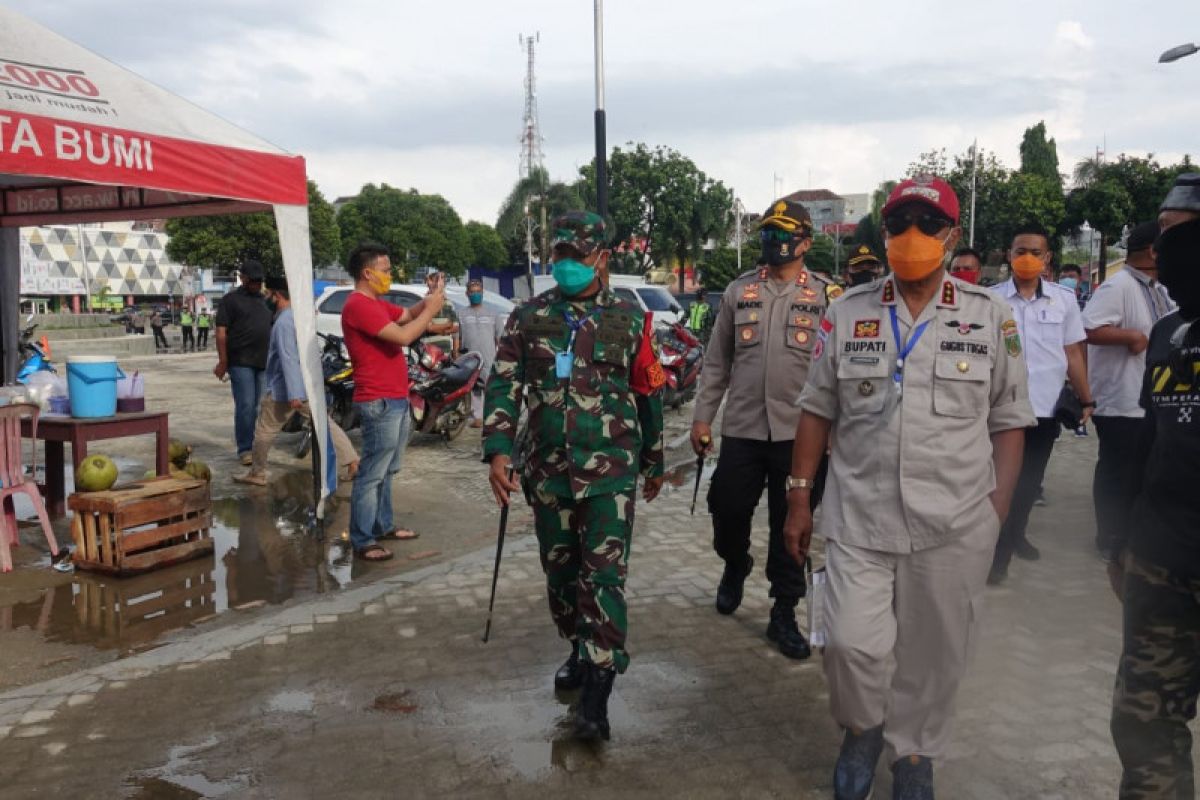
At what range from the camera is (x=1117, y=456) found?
5375 millimetres

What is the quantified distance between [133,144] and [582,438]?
3.74m

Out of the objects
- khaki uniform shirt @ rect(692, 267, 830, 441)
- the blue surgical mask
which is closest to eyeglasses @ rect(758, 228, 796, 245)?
khaki uniform shirt @ rect(692, 267, 830, 441)

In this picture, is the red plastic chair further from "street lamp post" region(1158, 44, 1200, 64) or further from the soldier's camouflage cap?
"street lamp post" region(1158, 44, 1200, 64)

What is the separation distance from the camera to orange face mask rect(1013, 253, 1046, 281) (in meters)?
5.05

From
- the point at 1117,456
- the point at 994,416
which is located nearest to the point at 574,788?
the point at 994,416

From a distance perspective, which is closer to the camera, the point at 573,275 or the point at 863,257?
the point at 573,275

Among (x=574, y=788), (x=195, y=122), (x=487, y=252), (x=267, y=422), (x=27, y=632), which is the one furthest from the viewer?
(x=487, y=252)

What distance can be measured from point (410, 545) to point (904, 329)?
4.30m

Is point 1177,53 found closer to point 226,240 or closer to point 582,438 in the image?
point 582,438

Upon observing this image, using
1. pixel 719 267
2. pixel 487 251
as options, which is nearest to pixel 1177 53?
pixel 719 267

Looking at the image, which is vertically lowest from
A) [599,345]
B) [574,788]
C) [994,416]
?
[574,788]

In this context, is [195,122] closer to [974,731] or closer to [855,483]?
[855,483]

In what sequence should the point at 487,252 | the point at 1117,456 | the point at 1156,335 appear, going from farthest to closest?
the point at 487,252
the point at 1117,456
the point at 1156,335

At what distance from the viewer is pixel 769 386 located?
4234mm
